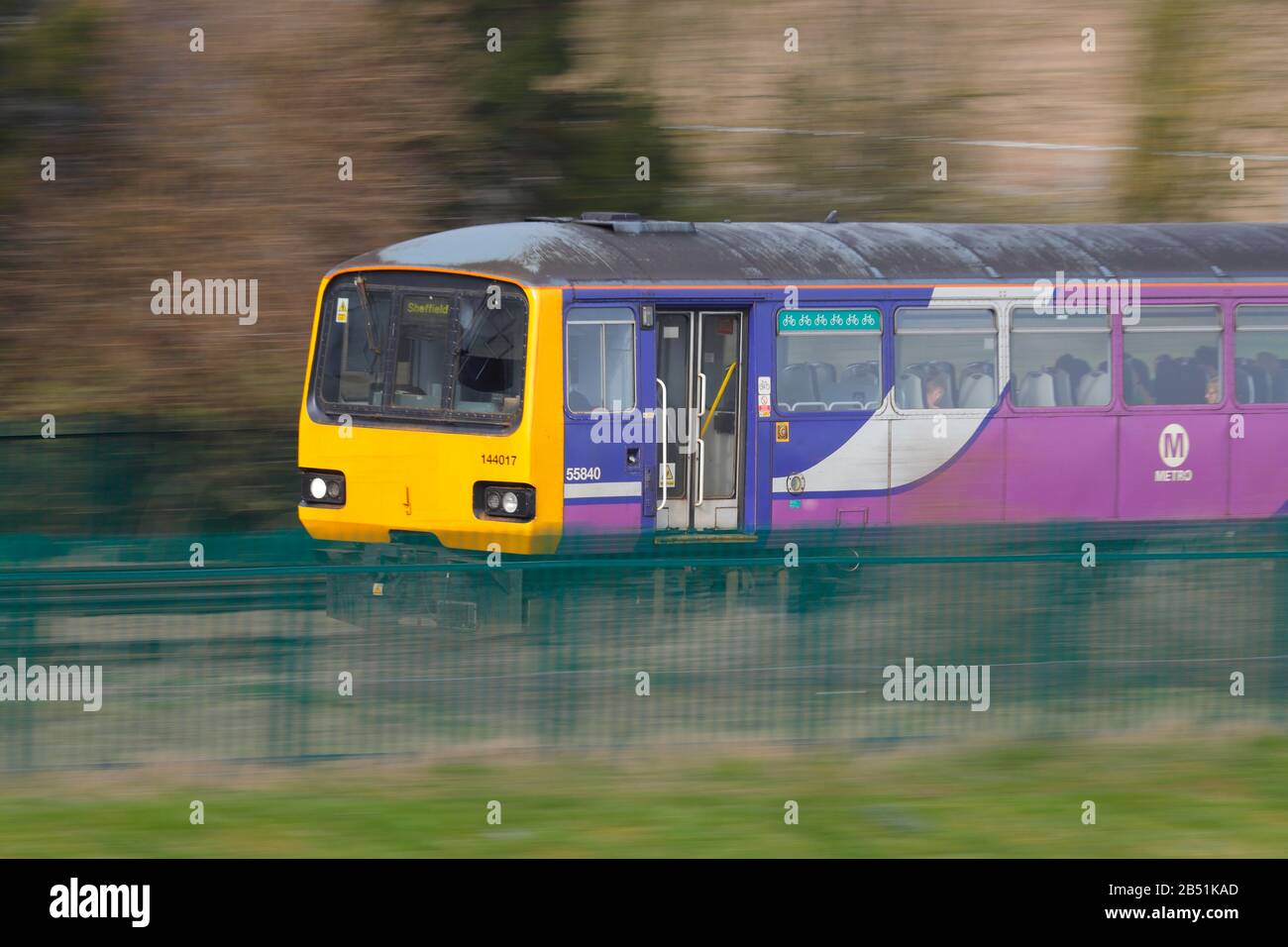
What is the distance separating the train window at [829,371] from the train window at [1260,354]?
3.48 meters

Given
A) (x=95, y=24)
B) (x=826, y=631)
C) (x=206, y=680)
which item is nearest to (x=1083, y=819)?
(x=826, y=631)

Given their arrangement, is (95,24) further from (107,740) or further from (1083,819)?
(1083,819)

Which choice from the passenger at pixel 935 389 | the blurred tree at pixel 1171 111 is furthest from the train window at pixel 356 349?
the blurred tree at pixel 1171 111

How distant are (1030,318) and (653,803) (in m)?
8.03

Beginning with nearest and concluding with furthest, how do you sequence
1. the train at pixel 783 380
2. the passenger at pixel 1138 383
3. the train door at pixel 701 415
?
the train at pixel 783 380 → the train door at pixel 701 415 → the passenger at pixel 1138 383

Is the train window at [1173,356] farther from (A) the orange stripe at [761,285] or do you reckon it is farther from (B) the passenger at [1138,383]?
(A) the orange stripe at [761,285]

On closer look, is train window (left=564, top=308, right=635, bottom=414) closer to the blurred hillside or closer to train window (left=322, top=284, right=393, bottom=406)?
train window (left=322, top=284, right=393, bottom=406)

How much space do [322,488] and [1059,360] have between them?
20.5ft

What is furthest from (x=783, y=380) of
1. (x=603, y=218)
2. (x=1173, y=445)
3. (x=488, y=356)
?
(x=1173, y=445)

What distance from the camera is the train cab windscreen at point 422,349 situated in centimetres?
1396

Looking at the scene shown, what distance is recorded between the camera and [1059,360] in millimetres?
15859

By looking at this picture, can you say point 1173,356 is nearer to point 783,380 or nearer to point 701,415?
point 783,380

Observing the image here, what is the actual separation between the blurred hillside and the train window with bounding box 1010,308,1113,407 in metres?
9.22

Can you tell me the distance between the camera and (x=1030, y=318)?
15781 mm
